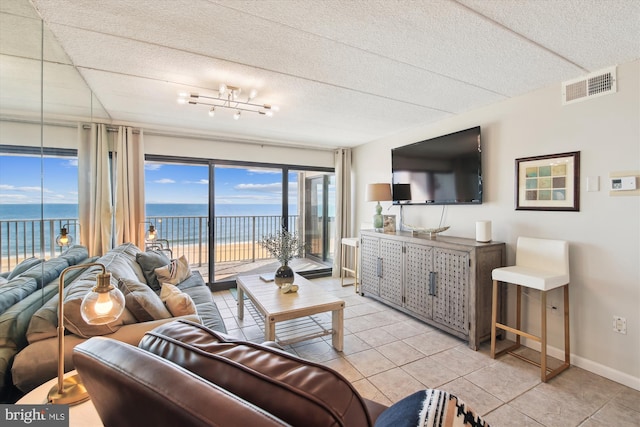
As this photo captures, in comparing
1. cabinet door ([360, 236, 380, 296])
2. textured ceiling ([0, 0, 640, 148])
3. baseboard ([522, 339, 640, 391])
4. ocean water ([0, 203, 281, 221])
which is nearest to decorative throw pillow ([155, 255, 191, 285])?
ocean water ([0, 203, 281, 221])

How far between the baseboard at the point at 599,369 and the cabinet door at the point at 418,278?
1034 mm

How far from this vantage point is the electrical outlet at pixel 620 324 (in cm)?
207

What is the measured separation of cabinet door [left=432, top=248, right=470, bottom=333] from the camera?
262 centimetres

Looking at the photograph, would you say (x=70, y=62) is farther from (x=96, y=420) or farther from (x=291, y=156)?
(x=291, y=156)

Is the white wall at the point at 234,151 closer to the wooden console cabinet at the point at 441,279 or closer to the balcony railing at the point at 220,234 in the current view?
the balcony railing at the point at 220,234

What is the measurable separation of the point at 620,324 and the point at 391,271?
1937 mm

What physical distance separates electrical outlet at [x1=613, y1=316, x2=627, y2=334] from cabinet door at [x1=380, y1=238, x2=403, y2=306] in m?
1.74

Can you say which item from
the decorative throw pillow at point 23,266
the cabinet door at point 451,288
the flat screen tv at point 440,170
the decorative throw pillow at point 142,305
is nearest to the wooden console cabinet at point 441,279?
the cabinet door at point 451,288

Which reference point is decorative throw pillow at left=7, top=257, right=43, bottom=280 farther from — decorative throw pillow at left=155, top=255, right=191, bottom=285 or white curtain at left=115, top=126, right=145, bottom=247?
white curtain at left=115, top=126, right=145, bottom=247

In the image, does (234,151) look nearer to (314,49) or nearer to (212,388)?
(314,49)

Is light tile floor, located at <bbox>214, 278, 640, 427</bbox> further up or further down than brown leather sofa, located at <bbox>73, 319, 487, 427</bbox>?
further down

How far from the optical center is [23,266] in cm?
149

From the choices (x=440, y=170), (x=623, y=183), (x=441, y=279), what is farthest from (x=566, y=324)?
(x=440, y=170)

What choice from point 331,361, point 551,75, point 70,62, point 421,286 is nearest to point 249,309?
point 331,361
